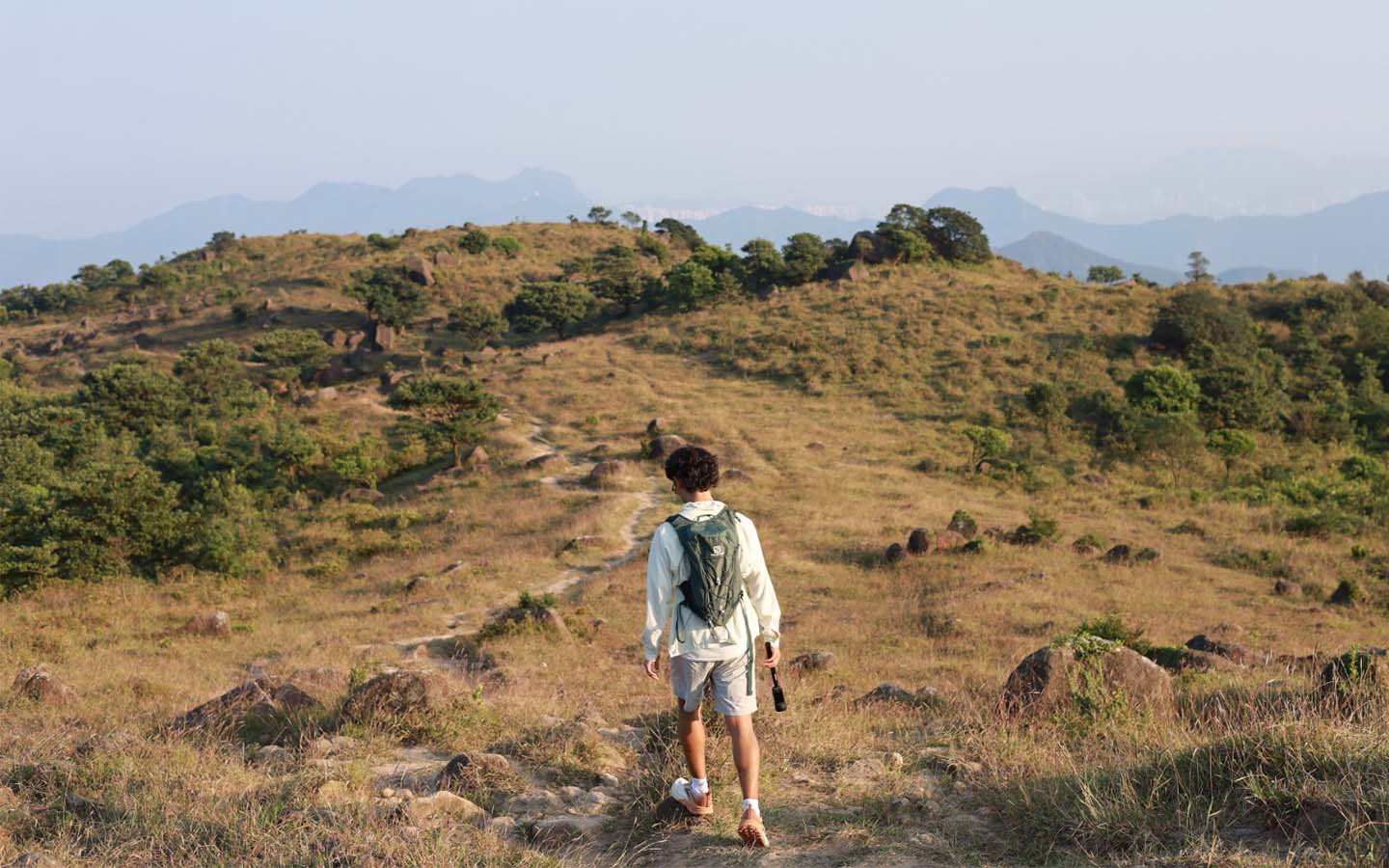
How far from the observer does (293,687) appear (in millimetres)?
7902

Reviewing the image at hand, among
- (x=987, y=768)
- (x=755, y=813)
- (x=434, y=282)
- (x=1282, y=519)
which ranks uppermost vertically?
(x=434, y=282)

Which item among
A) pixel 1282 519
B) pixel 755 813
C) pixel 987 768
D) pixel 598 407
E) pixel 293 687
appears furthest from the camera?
pixel 598 407

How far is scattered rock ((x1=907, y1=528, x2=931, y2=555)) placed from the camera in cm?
1731

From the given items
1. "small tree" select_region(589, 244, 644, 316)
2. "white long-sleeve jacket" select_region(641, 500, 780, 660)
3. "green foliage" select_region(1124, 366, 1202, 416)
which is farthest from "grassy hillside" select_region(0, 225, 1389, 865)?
"small tree" select_region(589, 244, 644, 316)

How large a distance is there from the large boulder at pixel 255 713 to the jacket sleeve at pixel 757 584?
187 inches

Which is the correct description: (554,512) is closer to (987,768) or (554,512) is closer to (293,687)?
(293,687)

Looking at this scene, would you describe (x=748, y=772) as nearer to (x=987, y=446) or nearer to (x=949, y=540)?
(x=949, y=540)

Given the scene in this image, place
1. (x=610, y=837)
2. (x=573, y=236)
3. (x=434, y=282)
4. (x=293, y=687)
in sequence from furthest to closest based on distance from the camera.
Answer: (x=573, y=236), (x=434, y=282), (x=293, y=687), (x=610, y=837)

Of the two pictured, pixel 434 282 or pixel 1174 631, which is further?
pixel 434 282

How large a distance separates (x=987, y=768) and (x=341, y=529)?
20003 mm

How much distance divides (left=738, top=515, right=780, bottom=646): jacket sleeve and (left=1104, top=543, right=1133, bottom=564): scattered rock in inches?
585

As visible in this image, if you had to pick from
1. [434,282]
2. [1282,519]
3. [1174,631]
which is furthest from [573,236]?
[1174,631]

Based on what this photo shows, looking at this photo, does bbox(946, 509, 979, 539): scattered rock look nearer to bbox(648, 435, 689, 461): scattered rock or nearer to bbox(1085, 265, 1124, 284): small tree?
bbox(648, 435, 689, 461): scattered rock

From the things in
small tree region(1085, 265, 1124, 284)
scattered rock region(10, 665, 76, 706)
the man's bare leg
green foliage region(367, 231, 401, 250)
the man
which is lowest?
scattered rock region(10, 665, 76, 706)
